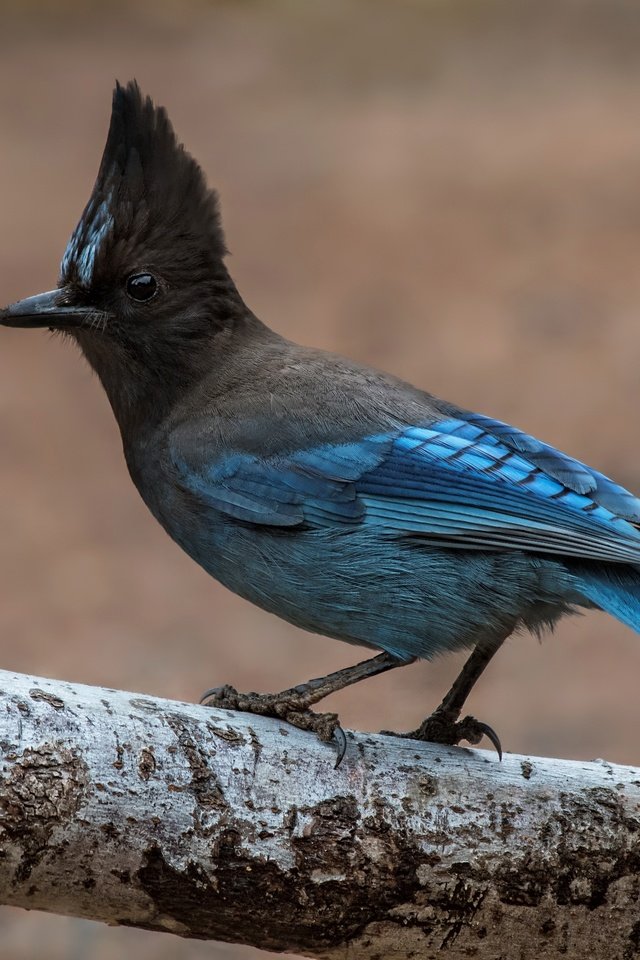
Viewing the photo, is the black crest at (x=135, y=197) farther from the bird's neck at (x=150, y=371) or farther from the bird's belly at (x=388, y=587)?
the bird's belly at (x=388, y=587)

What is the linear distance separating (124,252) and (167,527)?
744 millimetres

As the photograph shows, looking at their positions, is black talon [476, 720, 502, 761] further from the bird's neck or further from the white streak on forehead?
the white streak on forehead

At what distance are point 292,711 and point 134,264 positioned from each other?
1303 mm

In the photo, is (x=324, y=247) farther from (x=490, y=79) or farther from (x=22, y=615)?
(x=22, y=615)

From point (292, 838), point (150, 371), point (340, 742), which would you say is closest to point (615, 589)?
point (340, 742)

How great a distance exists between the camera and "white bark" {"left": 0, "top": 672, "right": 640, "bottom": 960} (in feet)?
9.46

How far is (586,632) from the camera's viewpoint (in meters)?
7.80

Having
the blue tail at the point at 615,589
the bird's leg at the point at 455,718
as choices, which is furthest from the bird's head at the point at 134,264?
the blue tail at the point at 615,589

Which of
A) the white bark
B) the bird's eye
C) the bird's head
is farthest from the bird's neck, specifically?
the white bark

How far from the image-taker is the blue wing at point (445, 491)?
3438 mm

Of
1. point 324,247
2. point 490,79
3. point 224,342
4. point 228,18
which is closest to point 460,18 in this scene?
point 490,79

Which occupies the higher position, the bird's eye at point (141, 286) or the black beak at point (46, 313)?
the bird's eye at point (141, 286)

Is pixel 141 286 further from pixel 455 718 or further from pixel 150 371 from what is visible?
pixel 455 718

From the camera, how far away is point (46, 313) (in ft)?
12.6
